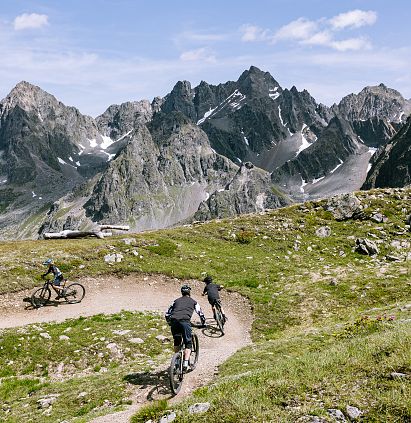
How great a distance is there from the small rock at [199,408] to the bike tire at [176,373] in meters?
3.32

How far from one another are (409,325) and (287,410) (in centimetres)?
867

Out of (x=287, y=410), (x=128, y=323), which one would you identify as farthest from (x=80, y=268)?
(x=287, y=410)

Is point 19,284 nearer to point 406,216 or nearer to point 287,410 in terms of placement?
point 287,410

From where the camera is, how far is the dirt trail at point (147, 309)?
15.4 m

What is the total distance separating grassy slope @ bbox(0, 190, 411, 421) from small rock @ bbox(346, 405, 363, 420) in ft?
0.60

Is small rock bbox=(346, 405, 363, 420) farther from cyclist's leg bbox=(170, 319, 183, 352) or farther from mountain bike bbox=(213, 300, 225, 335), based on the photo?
mountain bike bbox=(213, 300, 225, 335)

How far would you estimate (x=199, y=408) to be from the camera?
426 inches

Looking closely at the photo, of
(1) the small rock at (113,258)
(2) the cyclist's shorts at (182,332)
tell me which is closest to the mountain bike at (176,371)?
(2) the cyclist's shorts at (182,332)

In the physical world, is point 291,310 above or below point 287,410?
below

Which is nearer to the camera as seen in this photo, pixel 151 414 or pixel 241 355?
pixel 151 414

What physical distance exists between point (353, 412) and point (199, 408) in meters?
3.93

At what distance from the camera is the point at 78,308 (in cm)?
3020

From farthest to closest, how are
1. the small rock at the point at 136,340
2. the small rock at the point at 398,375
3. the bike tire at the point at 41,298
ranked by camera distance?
the bike tire at the point at 41,298
the small rock at the point at 136,340
the small rock at the point at 398,375

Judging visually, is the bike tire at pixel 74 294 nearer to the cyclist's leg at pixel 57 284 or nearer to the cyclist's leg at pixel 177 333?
the cyclist's leg at pixel 57 284
